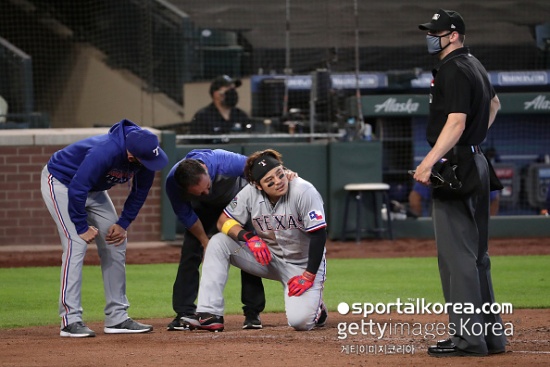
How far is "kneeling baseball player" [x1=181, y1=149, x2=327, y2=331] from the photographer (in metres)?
7.12

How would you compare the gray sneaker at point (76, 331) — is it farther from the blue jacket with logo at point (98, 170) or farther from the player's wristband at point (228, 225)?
the player's wristband at point (228, 225)

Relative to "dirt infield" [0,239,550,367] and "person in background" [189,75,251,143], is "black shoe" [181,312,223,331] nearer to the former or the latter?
"dirt infield" [0,239,550,367]

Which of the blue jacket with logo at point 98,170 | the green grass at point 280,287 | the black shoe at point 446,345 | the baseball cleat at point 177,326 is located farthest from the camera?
the green grass at point 280,287

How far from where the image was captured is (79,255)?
7348 millimetres

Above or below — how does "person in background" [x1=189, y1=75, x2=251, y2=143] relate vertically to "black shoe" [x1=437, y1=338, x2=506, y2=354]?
above

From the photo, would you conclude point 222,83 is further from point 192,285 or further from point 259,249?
point 259,249

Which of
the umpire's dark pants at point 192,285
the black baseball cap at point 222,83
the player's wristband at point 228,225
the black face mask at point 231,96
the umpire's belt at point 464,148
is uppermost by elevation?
the black baseball cap at point 222,83

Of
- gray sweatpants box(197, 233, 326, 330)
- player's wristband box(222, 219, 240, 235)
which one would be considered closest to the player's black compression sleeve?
gray sweatpants box(197, 233, 326, 330)

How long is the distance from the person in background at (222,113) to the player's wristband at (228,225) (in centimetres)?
849

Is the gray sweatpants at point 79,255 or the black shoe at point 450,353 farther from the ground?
the gray sweatpants at point 79,255

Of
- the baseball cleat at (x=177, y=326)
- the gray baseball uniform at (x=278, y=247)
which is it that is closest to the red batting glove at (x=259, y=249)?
the gray baseball uniform at (x=278, y=247)

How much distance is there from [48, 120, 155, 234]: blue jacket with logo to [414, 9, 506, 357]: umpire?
7.71ft

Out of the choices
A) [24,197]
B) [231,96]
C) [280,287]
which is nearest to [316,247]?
[280,287]

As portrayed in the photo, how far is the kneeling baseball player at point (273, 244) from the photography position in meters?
7.12
